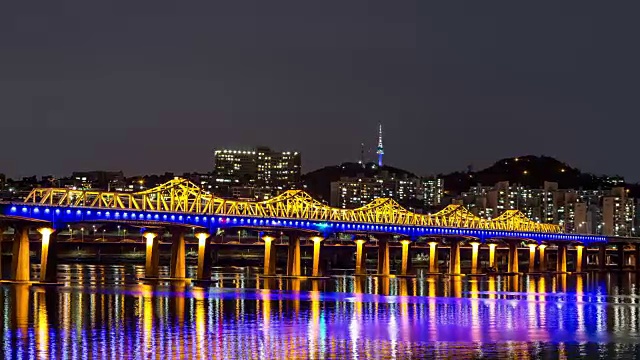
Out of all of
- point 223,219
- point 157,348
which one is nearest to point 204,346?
point 157,348

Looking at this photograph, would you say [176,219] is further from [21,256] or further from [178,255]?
[21,256]

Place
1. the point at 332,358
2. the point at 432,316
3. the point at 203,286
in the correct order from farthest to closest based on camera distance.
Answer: the point at 203,286 < the point at 432,316 < the point at 332,358

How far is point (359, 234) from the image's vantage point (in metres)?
196

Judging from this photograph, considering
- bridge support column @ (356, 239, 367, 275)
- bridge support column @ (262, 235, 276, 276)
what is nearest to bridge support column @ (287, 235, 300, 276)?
bridge support column @ (262, 235, 276, 276)

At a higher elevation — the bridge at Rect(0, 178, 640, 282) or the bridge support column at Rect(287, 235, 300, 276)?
the bridge at Rect(0, 178, 640, 282)

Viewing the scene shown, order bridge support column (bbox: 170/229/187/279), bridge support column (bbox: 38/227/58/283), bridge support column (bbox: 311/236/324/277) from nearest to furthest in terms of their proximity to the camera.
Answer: bridge support column (bbox: 38/227/58/283)
bridge support column (bbox: 170/229/187/279)
bridge support column (bbox: 311/236/324/277)

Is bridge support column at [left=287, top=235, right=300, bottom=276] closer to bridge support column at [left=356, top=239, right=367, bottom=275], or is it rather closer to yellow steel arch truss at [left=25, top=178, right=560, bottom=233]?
yellow steel arch truss at [left=25, top=178, right=560, bottom=233]

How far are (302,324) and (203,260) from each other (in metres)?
71.4

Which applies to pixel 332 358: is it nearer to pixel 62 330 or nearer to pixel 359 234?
pixel 62 330

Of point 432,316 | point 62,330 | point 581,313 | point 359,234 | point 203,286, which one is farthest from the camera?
point 359,234

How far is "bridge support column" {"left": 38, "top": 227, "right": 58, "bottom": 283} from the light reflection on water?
2.81m

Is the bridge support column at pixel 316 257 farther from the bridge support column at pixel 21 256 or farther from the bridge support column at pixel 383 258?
the bridge support column at pixel 21 256

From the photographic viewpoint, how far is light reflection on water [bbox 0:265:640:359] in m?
61.1

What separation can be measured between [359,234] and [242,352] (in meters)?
137
